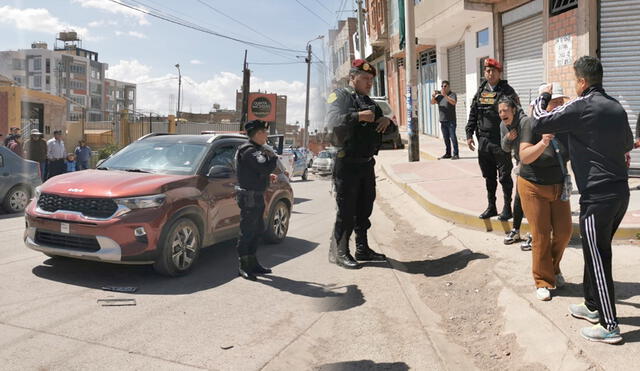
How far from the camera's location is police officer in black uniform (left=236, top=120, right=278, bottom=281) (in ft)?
18.4

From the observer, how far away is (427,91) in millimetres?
24281

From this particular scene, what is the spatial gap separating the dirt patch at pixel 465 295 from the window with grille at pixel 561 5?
7.20m

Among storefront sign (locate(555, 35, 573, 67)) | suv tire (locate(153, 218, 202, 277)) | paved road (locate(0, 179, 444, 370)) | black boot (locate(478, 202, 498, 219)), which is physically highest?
storefront sign (locate(555, 35, 573, 67))

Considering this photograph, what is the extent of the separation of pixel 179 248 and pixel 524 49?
1194 centimetres

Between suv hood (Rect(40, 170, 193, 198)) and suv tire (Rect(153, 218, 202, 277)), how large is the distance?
1.54 ft

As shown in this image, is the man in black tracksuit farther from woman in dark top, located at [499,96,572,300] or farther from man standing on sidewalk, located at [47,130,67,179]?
man standing on sidewalk, located at [47,130,67,179]

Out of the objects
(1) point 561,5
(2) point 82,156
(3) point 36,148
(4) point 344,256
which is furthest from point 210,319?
(2) point 82,156

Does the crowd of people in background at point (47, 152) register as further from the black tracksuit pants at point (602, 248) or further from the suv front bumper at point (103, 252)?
the black tracksuit pants at point (602, 248)

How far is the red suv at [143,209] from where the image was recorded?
5180 millimetres

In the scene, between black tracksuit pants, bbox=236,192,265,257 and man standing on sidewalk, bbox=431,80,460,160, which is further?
man standing on sidewalk, bbox=431,80,460,160

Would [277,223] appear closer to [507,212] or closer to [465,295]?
[507,212]

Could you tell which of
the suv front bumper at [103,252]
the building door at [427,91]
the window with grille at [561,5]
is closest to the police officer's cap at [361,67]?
the suv front bumper at [103,252]

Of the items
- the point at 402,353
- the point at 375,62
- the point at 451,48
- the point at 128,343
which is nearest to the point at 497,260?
the point at 402,353

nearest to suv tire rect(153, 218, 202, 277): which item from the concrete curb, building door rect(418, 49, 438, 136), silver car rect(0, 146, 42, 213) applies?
the concrete curb
